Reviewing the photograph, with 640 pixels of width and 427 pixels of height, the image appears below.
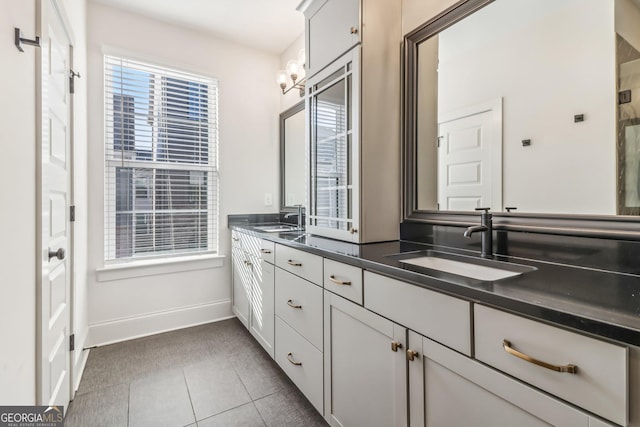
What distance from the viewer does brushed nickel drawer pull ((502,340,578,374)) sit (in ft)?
2.16

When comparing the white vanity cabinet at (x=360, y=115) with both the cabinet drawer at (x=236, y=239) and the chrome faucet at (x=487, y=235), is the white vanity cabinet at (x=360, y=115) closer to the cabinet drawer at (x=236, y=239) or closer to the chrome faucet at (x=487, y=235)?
the chrome faucet at (x=487, y=235)

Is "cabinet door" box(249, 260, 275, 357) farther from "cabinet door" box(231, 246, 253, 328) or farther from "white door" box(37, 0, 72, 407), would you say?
"white door" box(37, 0, 72, 407)

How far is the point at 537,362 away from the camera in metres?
0.71

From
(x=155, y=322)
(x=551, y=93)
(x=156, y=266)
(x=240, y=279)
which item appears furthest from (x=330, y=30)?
(x=155, y=322)

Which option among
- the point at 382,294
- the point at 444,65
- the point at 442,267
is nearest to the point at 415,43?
the point at 444,65

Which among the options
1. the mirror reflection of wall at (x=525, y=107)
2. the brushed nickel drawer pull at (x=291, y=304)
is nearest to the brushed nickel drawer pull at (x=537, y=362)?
the mirror reflection of wall at (x=525, y=107)

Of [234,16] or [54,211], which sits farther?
[234,16]

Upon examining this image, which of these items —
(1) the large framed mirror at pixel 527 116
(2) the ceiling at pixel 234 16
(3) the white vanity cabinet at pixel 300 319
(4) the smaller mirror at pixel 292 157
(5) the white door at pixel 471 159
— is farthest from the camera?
(4) the smaller mirror at pixel 292 157

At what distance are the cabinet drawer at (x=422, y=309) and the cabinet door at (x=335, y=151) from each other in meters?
0.55

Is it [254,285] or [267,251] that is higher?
[267,251]

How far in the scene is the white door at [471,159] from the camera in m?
1.43

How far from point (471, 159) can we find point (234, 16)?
234 centimetres

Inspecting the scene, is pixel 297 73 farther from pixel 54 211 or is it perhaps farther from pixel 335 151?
pixel 54 211

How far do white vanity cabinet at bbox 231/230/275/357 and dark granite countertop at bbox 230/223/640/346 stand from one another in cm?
101
